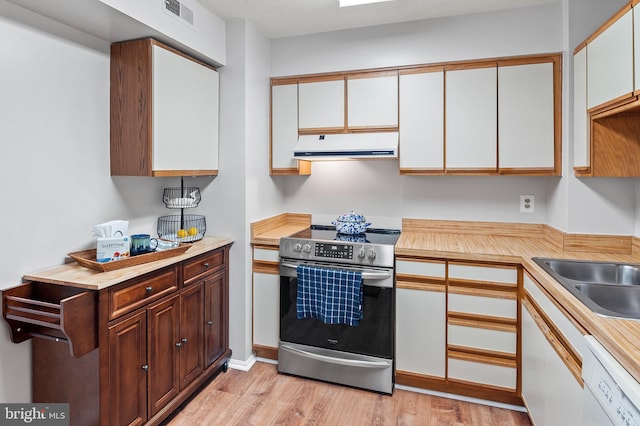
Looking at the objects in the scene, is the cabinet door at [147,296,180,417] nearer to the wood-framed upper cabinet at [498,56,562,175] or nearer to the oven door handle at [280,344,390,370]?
the oven door handle at [280,344,390,370]

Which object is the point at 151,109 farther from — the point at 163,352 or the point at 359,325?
the point at 359,325

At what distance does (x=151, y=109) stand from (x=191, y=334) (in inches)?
53.3

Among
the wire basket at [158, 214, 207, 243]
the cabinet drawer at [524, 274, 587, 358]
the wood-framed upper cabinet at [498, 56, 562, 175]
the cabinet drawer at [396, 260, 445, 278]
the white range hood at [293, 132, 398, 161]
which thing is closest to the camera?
the cabinet drawer at [524, 274, 587, 358]

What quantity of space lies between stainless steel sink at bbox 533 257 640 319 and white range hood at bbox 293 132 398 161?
1185mm

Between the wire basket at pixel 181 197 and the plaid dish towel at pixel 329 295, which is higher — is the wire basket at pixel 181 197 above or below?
above

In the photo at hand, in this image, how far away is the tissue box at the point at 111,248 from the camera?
1.85m

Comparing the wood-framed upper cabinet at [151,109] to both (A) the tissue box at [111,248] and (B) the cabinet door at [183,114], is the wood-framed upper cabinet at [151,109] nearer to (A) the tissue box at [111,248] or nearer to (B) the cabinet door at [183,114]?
(B) the cabinet door at [183,114]

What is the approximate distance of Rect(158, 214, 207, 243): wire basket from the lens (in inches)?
98.5

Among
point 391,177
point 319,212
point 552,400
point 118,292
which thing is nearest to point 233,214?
point 319,212

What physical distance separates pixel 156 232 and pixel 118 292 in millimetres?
956

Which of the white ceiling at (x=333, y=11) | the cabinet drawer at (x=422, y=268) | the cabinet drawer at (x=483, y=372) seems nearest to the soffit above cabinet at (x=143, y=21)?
Result: the white ceiling at (x=333, y=11)

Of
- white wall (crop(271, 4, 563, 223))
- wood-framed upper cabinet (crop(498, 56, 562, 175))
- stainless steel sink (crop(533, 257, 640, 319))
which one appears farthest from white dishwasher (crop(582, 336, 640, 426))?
white wall (crop(271, 4, 563, 223))

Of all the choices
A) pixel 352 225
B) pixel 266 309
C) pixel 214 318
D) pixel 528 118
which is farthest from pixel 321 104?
pixel 214 318

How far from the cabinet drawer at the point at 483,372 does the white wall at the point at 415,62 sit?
3.53ft
